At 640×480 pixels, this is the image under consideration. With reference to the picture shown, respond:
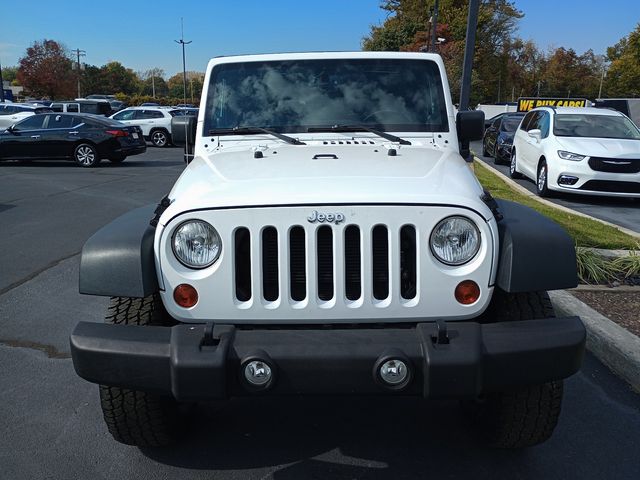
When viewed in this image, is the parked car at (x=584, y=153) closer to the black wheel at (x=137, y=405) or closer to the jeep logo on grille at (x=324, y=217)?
the jeep logo on grille at (x=324, y=217)

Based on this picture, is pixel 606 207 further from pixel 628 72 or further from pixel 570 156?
pixel 628 72

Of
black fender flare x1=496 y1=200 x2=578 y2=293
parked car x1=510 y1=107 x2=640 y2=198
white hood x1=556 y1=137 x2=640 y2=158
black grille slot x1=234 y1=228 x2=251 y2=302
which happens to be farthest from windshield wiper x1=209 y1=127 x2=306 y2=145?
white hood x1=556 y1=137 x2=640 y2=158

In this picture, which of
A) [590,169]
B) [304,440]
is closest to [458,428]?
[304,440]

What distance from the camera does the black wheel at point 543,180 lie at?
1117 cm

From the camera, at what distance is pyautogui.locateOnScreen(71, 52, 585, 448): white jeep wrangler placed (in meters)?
2.35

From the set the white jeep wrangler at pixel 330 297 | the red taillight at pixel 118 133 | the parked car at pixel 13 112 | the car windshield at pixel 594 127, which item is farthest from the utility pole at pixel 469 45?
the parked car at pixel 13 112

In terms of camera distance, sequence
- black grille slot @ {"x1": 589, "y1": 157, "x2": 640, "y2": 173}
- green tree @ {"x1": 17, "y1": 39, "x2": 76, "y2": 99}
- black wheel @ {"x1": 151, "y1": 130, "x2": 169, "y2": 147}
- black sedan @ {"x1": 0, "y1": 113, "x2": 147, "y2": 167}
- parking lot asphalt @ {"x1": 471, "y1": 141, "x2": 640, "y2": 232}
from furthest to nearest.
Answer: green tree @ {"x1": 17, "y1": 39, "x2": 76, "y2": 99} < black wheel @ {"x1": 151, "y1": 130, "x2": 169, "y2": 147} < black sedan @ {"x1": 0, "y1": 113, "x2": 147, "y2": 167} < black grille slot @ {"x1": 589, "y1": 157, "x2": 640, "y2": 173} < parking lot asphalt @ {"x1": 471, "y1": 141, "x2": 640, "y2": 232}

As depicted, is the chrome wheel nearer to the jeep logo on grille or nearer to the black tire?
the black tire

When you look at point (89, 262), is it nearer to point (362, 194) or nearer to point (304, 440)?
point (362, 194)

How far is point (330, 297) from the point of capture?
2.62m

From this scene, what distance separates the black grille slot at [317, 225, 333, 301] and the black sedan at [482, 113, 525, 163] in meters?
14.5

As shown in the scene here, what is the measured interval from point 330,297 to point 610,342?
2.52 m

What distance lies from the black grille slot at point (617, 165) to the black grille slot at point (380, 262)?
29.7ft

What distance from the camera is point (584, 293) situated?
212 inches
